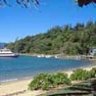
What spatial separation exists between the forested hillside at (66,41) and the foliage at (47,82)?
130 m

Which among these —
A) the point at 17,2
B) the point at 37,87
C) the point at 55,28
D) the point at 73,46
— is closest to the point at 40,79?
the point at 37,87

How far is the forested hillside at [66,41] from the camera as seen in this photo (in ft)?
518

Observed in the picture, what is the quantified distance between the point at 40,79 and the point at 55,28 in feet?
572

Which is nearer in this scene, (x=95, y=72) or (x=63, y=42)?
(x=95, y=72)

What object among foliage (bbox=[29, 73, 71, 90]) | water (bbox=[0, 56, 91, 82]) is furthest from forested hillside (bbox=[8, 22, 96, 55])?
foliage (bbox=[29, 73, 71, 90])

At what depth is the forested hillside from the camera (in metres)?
158

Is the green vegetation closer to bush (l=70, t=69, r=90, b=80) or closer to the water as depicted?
bush (l=70, t=69, r=90, b=80)

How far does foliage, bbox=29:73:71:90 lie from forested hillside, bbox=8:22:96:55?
130 m

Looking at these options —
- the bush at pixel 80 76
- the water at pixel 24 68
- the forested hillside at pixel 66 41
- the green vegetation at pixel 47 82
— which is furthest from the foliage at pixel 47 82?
the forested hillside at pixel 66 41

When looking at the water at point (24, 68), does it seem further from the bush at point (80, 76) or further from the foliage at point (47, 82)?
the foliage at point (47, 82)

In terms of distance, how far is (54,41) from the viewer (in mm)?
179750

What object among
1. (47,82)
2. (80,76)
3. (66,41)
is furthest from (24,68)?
(66,41)

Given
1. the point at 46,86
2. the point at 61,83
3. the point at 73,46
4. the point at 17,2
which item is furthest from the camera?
the point at 73,46

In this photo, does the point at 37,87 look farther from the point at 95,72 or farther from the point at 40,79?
the point at 95,72
